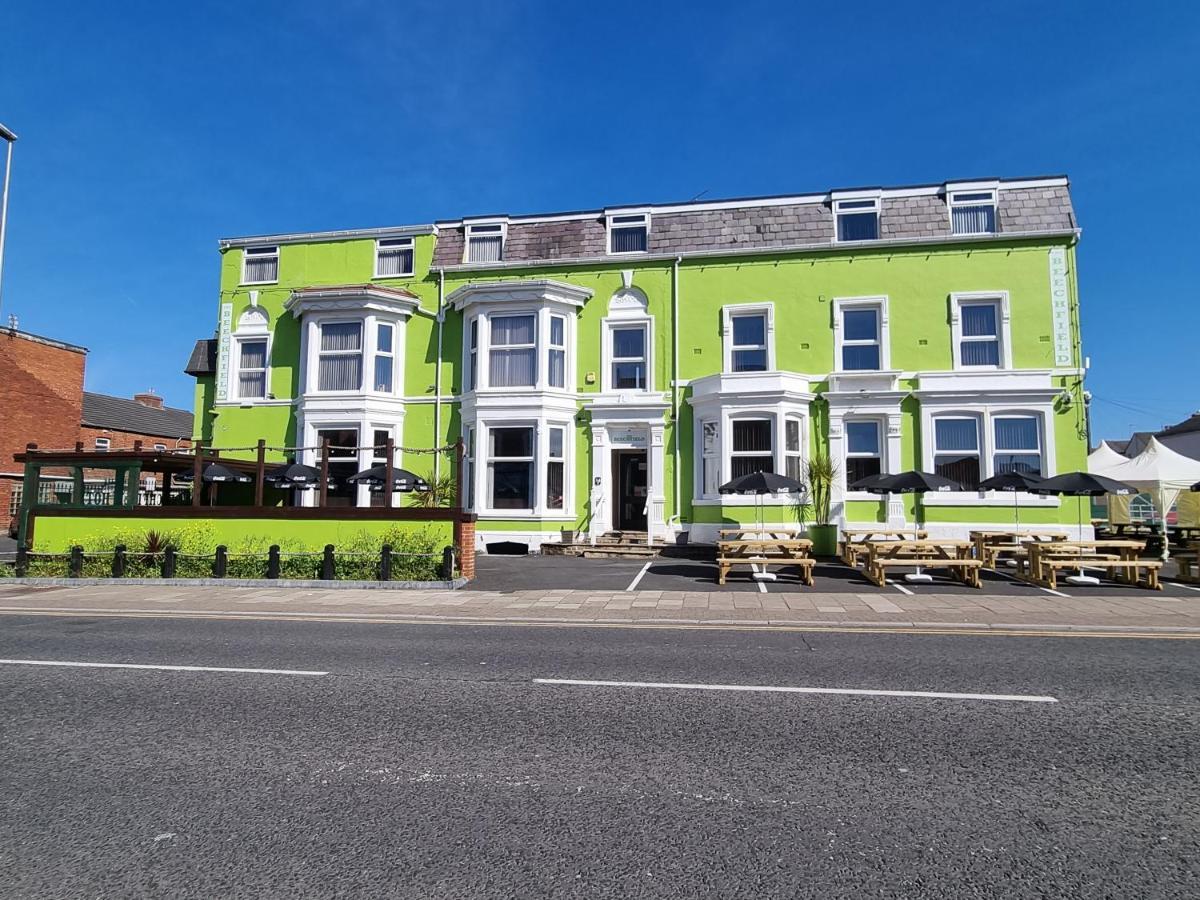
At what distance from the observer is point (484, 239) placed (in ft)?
70.3

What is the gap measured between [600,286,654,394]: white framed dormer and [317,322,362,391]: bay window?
721 cm

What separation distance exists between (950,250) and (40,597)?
2212cm

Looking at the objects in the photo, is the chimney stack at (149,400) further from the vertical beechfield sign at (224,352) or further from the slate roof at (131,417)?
the vertical beechfield sign at (224,352)

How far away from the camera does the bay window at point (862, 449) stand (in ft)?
61.6

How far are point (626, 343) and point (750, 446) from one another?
4735mm

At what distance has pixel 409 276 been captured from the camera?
21.3 meters

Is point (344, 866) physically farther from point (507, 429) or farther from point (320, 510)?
point (507, 429)

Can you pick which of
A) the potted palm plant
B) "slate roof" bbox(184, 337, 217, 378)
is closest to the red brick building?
"slate roof" bbox(184, 337, 217, 378)

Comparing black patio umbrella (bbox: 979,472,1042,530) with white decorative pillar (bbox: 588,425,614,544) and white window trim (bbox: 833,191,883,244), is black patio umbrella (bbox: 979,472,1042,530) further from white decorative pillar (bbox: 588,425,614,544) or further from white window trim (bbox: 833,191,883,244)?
white decorative pillar (bbox: 588,425,614,544)

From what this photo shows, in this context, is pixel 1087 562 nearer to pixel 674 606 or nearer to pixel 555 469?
pixel 674 606

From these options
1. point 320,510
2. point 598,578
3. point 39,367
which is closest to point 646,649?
point 598,578

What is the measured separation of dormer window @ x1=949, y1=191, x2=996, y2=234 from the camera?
19.0 m

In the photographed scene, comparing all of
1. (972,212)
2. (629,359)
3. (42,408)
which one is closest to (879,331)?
(972,212)

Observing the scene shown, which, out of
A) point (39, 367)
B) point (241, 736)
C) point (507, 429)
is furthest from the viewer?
point (39, 367)
